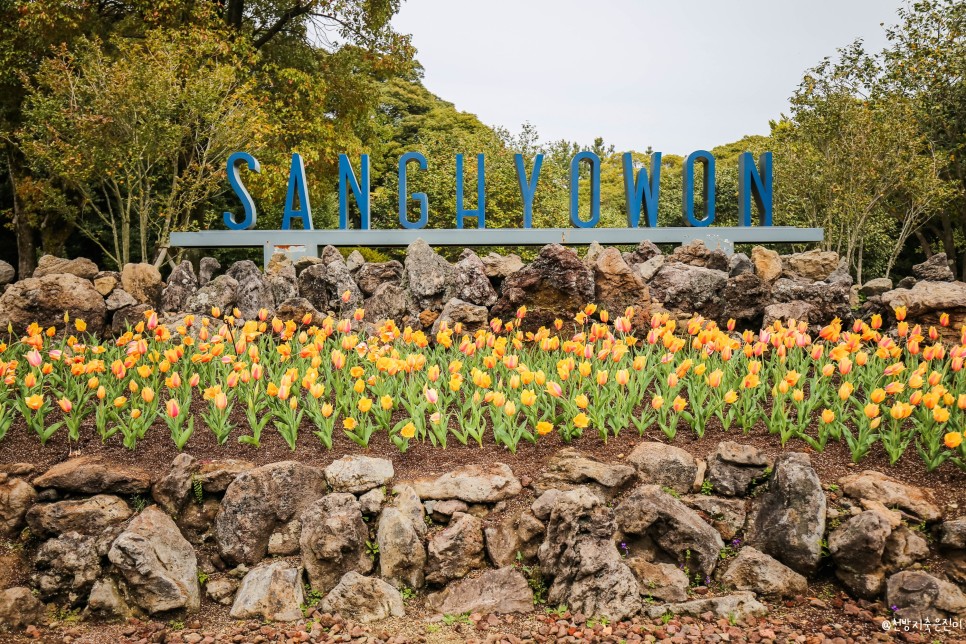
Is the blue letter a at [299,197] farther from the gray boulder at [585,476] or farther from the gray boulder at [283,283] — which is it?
the gray boulder at [585,476]

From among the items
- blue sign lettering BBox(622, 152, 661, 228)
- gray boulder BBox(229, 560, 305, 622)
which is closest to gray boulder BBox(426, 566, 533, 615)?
gray boulder BBox(229, 560, 305, 622)

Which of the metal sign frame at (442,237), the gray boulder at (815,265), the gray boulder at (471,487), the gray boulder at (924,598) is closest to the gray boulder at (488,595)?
the gray boulder at (471,487)

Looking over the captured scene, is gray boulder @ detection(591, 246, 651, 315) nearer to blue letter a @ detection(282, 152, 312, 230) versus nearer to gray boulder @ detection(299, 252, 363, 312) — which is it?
gray boulder @ detection(299, 252, 363, 312)

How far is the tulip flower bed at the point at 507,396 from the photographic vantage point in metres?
4.11

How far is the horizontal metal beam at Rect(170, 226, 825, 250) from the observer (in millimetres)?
12016

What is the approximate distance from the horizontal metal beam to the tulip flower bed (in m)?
6.69

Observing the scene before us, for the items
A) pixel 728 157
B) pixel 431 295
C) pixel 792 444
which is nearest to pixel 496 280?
pixel 431 295

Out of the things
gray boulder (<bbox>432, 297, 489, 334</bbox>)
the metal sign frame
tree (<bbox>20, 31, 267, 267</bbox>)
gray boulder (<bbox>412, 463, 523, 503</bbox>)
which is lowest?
gray boulder (<bbox>412, 463, 523, 503</bbox>)

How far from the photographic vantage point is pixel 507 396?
15.3 ft

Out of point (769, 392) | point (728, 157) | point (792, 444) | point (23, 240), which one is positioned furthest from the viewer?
point (728, 157)

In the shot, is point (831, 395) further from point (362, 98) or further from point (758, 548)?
point (362, 98)

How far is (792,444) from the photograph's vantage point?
13.8ft

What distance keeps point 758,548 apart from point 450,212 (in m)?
15.9

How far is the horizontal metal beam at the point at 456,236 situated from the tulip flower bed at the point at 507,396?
22.0ft
